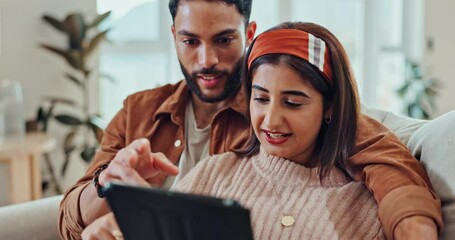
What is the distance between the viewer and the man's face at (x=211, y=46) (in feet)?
5.02

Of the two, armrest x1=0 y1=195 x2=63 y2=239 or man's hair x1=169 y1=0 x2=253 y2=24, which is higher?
man's hair x1=169 y1=0 x2=253 y2=24

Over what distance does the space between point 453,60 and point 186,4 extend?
409cm

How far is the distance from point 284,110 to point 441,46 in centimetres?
430

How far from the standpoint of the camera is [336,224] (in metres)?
1.15

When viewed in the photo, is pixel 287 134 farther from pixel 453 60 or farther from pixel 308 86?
pixel 453 60

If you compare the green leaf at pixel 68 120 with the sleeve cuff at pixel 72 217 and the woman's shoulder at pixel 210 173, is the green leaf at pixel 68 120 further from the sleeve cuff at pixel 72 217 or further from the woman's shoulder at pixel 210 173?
the woman's shoulder at pixel 210 173

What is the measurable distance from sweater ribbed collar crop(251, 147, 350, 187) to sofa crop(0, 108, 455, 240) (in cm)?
17

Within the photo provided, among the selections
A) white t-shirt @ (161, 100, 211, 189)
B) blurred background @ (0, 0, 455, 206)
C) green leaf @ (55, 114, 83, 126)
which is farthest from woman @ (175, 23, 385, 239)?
green leaf @ (55, 114, 83, 126)

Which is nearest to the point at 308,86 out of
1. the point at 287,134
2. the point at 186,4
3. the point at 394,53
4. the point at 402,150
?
the point at 287,134

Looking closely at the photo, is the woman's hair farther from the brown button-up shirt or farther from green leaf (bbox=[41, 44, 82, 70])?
green leaf (bbox=[41, 44, 82, 70])

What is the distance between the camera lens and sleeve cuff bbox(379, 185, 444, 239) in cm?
108

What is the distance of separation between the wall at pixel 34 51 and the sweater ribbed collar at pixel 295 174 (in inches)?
70.8

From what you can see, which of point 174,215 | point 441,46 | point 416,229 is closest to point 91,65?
point 416,229

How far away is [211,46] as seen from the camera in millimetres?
1539
